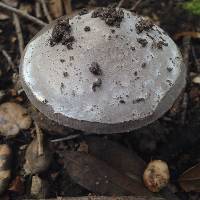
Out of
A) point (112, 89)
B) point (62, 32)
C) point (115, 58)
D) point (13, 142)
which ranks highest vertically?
point (62, 32)

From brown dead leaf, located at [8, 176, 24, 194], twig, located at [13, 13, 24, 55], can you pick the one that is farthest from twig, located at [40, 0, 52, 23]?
brown dead leaf, located at [8, 176, 24, 194]

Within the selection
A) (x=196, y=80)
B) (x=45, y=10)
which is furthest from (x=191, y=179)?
(x=45, y=10)

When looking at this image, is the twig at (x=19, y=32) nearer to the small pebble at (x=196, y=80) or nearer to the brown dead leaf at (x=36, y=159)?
the brown dead leaf at (x=36, y=159)

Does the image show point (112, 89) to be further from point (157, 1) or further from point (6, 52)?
point (157, 1)

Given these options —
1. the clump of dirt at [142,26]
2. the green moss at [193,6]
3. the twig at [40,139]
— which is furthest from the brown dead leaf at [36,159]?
the green moss at [193,6]

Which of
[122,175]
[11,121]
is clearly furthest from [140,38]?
[11,121]

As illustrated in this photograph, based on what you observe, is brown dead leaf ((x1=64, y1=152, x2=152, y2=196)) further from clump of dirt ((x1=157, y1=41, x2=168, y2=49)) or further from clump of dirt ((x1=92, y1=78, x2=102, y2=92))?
clump of dirt ((x1=157, y1=41, x2=168, y2=49))

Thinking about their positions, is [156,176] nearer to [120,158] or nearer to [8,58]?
[120,158]
